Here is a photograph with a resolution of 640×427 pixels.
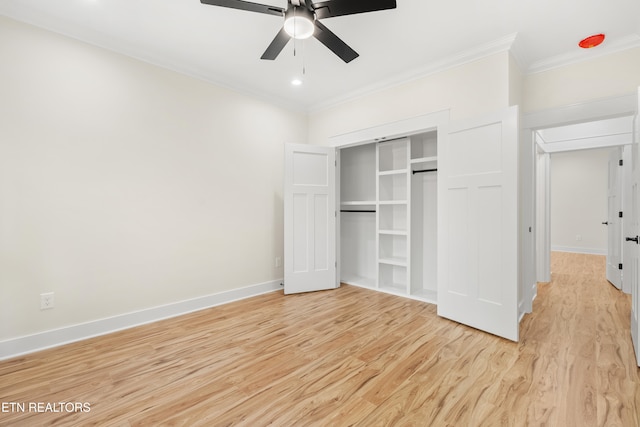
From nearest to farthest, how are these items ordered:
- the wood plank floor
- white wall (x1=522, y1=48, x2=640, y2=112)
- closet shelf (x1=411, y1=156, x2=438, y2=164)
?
the wood plank floor < white wall (x1=522, y1=48, x2=640, y2=112) < closet shelf (x1=411, y1=156, x2=438, y2=164)

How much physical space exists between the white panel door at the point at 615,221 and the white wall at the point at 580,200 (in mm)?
3190

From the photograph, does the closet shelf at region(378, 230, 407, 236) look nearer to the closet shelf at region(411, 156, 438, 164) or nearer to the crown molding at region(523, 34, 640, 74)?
the closet shelf at region(411, 156, 438, 164)

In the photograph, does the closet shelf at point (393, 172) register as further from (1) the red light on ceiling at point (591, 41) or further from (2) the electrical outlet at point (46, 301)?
(2) the electrical outlet at point (46, 301)

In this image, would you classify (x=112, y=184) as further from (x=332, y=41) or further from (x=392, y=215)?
(x=392, y=215)

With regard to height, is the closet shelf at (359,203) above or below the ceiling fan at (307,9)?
below

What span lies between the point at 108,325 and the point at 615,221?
22.0 ft

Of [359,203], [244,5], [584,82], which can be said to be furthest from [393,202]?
[244,5]

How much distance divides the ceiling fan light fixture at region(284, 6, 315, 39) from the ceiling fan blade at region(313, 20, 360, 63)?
107 millimetres

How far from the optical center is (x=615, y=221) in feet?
14.3

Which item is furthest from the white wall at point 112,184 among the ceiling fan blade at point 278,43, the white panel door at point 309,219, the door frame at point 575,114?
the door frame at point 575,114

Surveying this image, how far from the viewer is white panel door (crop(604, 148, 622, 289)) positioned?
414 cm

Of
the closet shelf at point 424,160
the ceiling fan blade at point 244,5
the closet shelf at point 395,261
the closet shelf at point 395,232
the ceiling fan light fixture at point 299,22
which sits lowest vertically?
the closet shelf at point 395,261

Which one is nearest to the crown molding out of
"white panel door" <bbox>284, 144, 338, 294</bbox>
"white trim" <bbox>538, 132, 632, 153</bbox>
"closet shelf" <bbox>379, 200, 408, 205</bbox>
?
"white trim" <bbox>538, 132, 632, 153</bbox>

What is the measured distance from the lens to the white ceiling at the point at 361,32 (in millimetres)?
2301
